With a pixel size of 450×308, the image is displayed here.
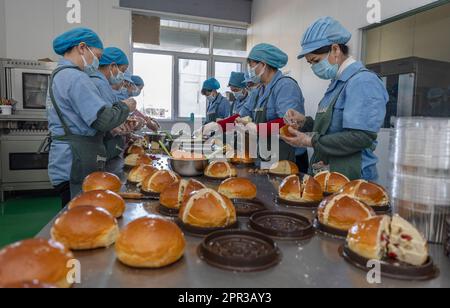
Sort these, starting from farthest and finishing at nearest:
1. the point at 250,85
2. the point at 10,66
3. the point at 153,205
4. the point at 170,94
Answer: the point at 170,94 < the point at 250,85 < the point at 10,66 < the point at 153,205

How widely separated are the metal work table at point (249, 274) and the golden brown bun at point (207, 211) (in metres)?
0.13

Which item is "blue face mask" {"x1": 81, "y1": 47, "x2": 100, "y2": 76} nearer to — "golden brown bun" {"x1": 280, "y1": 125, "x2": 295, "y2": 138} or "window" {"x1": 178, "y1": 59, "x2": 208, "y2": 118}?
"golden brown bun" {"x1": 280, "y1": 125, "x2": 295, "y2": 138}

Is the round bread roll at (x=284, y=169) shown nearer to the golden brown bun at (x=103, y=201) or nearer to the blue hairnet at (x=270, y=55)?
the blue hairnet at (x=270, y=55)

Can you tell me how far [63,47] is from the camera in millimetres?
2211

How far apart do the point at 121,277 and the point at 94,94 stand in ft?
4.50

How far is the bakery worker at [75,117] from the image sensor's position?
1982mm

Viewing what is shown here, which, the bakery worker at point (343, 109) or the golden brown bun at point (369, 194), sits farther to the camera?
the bakery worker at point (343, 109)

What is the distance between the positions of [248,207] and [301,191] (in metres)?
0.30

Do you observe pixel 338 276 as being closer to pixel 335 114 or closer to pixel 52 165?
pixel 335 114

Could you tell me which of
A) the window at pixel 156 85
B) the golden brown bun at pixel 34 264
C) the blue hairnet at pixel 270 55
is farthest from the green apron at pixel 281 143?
the window at pixel 156 85

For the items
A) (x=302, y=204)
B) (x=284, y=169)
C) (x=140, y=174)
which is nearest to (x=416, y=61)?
(x=284, y=169)
